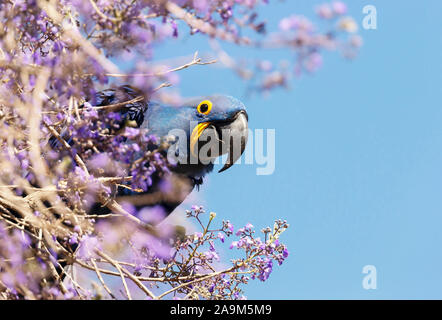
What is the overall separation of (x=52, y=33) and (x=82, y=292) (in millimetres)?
1539

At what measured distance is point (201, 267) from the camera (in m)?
3.56

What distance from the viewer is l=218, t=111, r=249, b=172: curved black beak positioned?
454 centimetres

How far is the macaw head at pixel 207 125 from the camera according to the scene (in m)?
4.53

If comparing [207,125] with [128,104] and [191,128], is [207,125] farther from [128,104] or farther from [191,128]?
[128,104]

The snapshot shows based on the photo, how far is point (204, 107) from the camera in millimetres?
4605

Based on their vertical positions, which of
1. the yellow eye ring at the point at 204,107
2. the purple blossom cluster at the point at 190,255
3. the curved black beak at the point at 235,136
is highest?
the yellow eye ring at the point at 204,107


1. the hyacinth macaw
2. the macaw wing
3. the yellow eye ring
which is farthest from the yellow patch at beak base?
the macaw wing

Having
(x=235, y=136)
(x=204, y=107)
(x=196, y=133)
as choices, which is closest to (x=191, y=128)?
(x=196, y=133)

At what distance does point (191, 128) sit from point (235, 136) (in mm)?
423

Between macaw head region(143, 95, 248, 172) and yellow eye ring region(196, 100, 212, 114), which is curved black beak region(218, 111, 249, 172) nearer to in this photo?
macaw head region(143, 95, 248, 172)

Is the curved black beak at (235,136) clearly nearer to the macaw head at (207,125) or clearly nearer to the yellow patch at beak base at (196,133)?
the macaw head at (207,125)

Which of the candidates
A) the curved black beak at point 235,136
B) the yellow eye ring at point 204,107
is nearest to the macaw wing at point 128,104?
the yellow eye ring at point 204,107
